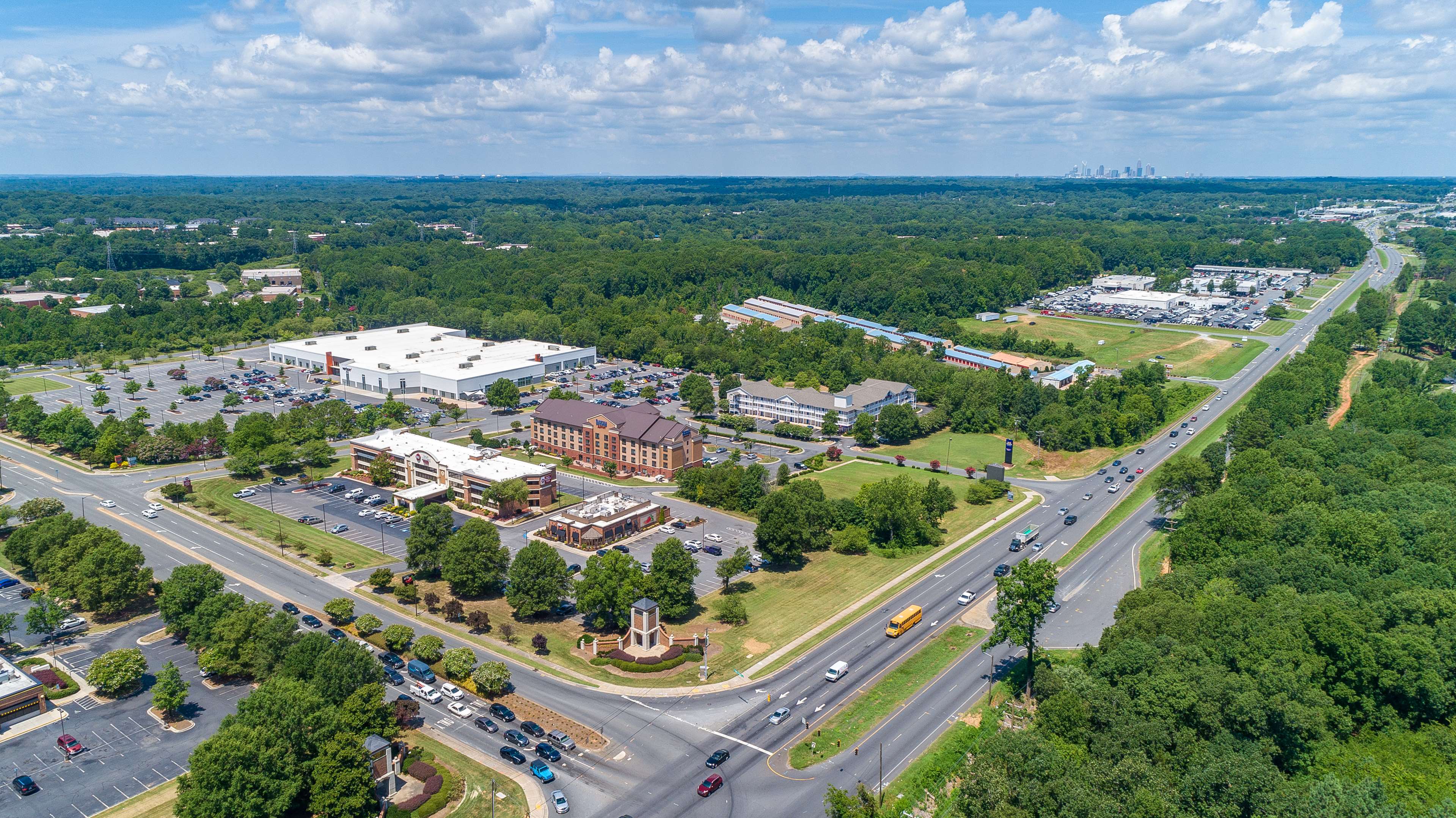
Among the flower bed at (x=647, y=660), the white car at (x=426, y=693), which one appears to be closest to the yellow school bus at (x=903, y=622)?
the flower bed at (x=647, y=660)

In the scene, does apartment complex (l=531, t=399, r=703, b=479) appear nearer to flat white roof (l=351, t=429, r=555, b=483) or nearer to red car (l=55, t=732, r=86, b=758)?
flat white roof (l=351, t=429, r=555, b=483)

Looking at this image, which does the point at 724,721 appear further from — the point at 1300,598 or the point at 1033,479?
the point at 1033,479

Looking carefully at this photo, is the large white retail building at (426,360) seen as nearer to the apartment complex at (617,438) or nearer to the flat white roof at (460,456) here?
the apartment complex at (617,438)

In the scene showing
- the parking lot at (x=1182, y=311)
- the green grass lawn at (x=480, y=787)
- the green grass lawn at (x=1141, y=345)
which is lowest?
the green grass lawn at (x=480, y=787)

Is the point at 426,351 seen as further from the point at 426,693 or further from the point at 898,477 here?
the point at 426,693

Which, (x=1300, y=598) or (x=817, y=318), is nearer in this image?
(x=1300, y=598)

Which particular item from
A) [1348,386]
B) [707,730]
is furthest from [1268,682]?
[1348,386]

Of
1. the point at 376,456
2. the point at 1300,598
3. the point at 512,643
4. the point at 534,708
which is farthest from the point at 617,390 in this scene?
the point at 1300,598
